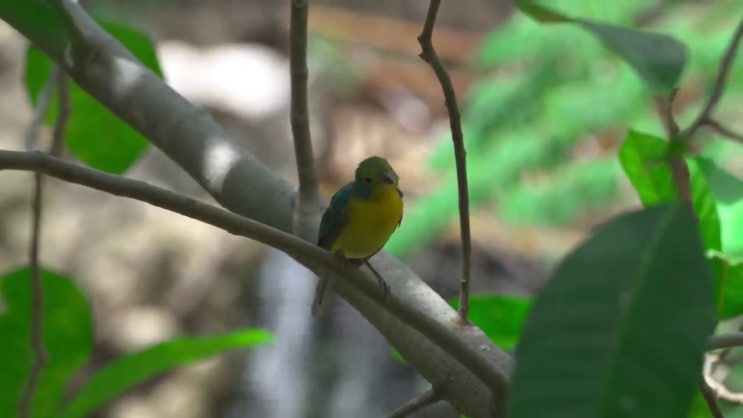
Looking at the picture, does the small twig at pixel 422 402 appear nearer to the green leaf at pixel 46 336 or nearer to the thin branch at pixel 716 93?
the thin branch at pixel 716 93

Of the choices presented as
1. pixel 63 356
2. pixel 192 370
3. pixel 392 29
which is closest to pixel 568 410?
pixel 63 356

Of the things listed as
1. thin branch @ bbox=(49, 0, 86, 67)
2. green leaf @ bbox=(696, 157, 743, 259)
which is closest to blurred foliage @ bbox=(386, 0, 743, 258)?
green leaf @ bbox=(696, 157, 743, 259)

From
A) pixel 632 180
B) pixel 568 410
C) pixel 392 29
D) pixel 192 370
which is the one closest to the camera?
pixel 568 410

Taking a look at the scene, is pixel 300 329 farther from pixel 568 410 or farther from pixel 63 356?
pixel 568 410

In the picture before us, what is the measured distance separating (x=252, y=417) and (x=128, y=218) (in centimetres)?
73

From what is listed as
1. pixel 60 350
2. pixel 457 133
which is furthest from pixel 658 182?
pixel 60 350

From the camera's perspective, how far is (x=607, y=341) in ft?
1.11

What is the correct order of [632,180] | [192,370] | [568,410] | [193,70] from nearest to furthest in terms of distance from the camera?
[568,410] < [632,180] < [192,370] < [193,70]

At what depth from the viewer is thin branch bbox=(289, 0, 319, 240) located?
669 millimetres

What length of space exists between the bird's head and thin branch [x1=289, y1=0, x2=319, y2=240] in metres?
0.07

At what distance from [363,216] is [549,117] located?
1879mm

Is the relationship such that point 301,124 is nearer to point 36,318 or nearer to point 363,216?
point 363,216

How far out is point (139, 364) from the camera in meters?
0.92

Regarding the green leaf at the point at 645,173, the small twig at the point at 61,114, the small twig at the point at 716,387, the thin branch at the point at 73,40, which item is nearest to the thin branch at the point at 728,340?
the small twig at the point at 716,387
